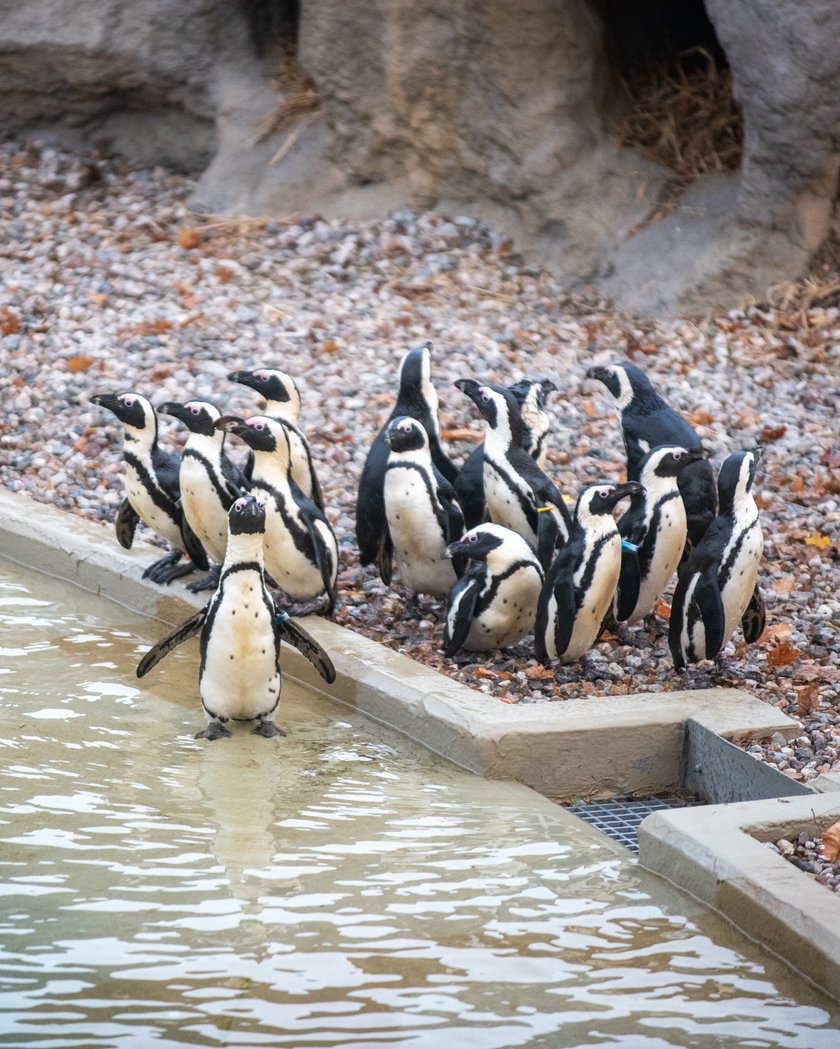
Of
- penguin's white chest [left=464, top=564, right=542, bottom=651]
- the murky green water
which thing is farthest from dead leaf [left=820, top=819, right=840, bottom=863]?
penguin's white chest [left=464, top=564, right=542, bottom=651]

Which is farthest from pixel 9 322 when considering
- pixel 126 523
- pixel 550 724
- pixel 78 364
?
pixel 550 724

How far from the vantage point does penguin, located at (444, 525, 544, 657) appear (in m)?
4.83

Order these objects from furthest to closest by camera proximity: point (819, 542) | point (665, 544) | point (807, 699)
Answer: point (819, 542) < point (665, 544) < point (807, 699)

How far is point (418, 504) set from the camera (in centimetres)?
514

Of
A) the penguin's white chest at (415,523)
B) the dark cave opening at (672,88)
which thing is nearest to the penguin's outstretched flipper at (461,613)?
the penguin's white chest at (415,523)

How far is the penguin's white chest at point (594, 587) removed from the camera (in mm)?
4641

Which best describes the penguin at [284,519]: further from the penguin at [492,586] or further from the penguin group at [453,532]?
the penguin at [492,586]

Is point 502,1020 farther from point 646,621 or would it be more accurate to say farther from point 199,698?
point 646,621

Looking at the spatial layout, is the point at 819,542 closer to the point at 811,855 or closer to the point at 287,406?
the point at 287,406

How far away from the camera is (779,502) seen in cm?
636

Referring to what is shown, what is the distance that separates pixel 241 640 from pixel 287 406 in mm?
1406

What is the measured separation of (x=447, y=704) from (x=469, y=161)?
220 inches

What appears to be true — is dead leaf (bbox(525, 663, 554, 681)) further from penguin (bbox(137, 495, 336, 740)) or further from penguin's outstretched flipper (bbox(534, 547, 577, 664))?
penguin (bbox(137, 495, 336, 740))

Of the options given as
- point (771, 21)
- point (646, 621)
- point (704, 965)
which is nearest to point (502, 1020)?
point (704, 965)
